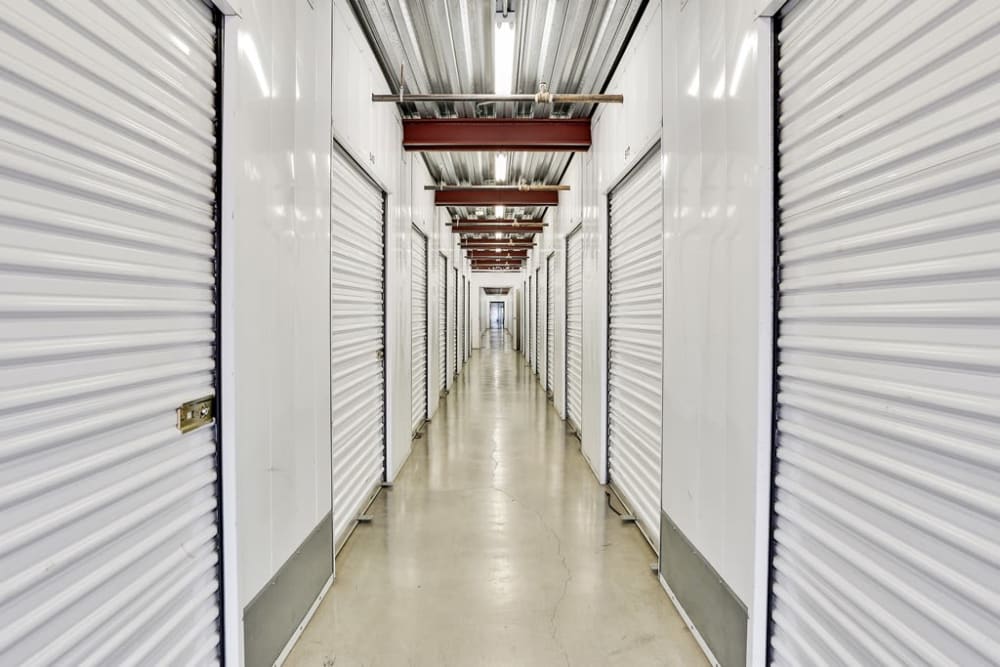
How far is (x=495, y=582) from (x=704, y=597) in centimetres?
117

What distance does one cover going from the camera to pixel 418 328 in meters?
6.26

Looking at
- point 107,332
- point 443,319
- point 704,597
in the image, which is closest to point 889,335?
point 704,597

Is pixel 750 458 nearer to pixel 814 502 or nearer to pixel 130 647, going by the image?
pixel 814 502

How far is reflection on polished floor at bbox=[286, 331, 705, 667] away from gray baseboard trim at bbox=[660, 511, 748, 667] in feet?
0.38

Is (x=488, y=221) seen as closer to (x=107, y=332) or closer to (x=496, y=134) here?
(x=496, y=134)

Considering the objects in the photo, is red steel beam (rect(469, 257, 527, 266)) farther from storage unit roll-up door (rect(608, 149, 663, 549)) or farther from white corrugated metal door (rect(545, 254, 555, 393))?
storage unit roll-up door (rect(608, 149, 663, 549))

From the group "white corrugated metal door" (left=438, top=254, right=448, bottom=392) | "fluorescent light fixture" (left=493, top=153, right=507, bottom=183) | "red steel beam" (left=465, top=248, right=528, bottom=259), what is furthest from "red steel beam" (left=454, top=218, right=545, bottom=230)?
"red steel beam" (left=465, top=248, right=528, bottom=259)

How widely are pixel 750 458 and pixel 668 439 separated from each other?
1.01 meters

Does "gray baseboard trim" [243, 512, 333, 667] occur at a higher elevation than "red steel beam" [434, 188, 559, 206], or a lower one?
lower

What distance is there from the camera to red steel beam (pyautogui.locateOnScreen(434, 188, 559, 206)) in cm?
765

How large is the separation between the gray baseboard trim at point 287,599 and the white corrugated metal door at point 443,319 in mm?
5459

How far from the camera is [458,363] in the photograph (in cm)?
1190

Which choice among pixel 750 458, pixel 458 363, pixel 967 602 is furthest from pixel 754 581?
pixel 458 363

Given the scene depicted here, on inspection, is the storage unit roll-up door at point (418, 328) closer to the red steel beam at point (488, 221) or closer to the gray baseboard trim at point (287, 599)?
the gray baseboard trim at point (287, 599)
